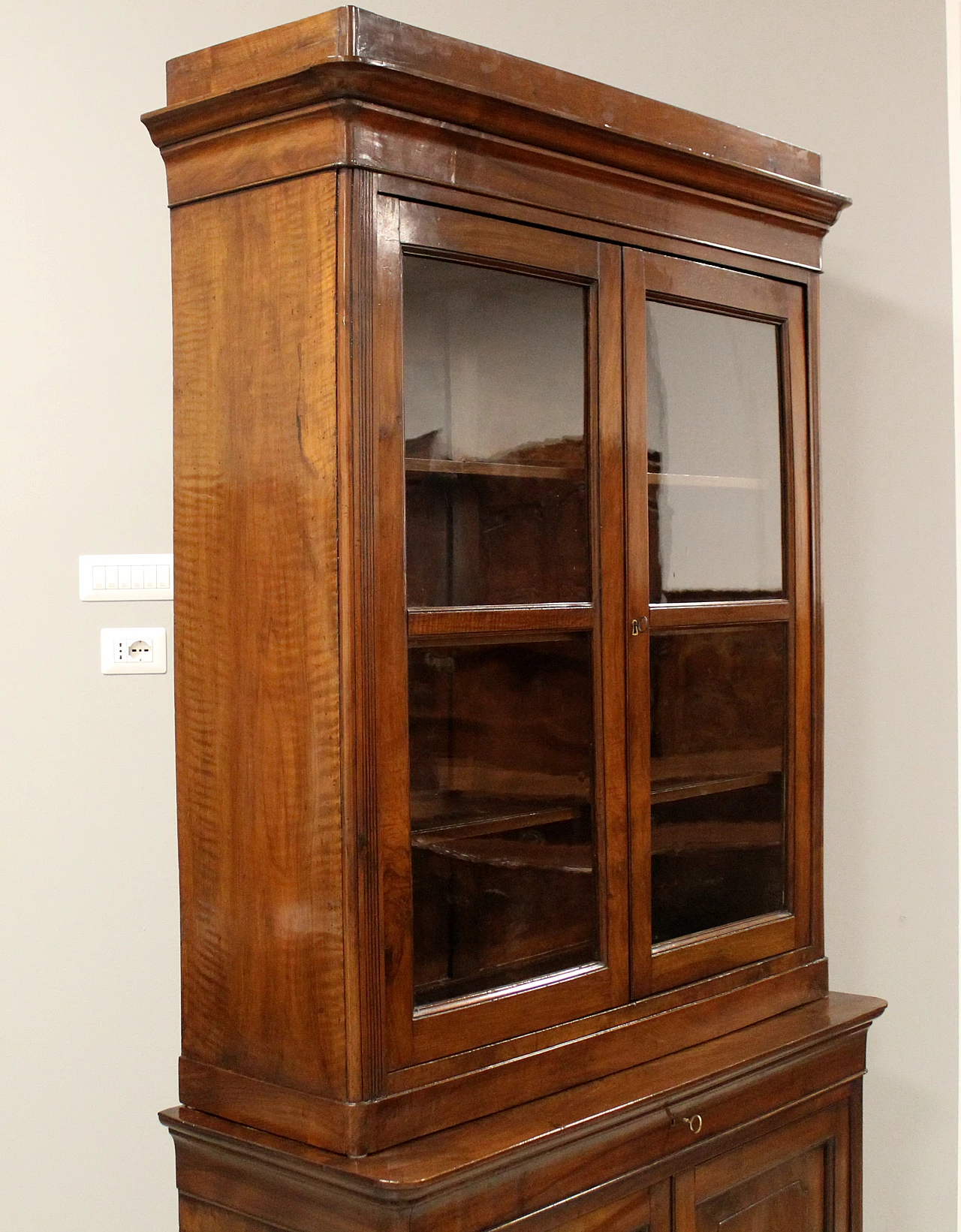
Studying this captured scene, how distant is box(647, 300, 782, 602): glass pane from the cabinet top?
22cm

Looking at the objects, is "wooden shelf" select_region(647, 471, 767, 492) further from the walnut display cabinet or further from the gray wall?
the gray wall

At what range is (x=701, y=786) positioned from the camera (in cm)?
187

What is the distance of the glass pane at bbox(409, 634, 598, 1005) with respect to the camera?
1.53m

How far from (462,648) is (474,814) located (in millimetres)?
209

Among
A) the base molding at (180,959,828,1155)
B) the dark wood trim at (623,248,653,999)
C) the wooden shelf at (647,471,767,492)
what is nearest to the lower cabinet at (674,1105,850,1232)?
the base molding at (180,959,828,1155)

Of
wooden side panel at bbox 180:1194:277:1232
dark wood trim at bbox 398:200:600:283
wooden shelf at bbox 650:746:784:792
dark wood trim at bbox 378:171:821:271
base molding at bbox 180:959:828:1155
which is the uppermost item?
dark wood trim at bbox 378:171:821:271

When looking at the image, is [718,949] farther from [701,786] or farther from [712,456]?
[712,456]

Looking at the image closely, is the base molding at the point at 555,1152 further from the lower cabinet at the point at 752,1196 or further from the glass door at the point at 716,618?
the glass door at the point at 716,618

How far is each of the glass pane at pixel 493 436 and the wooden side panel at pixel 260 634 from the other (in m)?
0.12

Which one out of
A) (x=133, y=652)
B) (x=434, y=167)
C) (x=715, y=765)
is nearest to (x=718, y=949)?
(x=715, y=765)

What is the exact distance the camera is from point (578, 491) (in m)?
1.67

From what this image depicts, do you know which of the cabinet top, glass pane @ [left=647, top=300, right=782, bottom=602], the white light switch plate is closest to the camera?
the cabinet top

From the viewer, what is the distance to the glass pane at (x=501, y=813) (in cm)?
153

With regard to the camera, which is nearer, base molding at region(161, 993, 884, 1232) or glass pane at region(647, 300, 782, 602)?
base molding at region(161, 993, 884, 1232)
